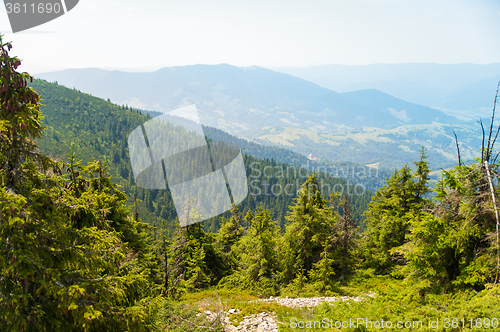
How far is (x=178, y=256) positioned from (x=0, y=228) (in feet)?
56.2

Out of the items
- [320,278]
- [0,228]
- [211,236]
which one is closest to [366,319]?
[0,228]

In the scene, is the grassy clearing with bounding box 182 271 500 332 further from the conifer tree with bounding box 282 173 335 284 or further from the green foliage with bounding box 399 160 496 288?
the conifer tree with bounding box 282 173 335 284

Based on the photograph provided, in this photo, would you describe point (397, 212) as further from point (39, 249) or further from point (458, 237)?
point (39, 249)

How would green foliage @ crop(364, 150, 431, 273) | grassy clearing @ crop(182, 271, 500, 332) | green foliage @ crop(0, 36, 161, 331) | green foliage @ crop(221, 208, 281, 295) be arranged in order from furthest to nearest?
green foliage @ crop(364, 150, 431, 273)
green foliage @ crop(221, 208, 281, 295)
grassy clearing @ crop(182, 271, 500, 332)
green foliage @ crop(0, 36, 161, 331)

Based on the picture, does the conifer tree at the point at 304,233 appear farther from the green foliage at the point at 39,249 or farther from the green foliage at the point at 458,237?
the green foliage at the point at 39,249

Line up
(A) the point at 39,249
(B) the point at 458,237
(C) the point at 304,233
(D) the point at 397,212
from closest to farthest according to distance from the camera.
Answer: (A) the point at 39,249
(B) the point at 458,237
(C) the point at 304,233
(D) the point at 397,212

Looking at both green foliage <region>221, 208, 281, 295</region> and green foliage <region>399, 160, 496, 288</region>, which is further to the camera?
green foliage <region>221, 208, 281, 295</region>

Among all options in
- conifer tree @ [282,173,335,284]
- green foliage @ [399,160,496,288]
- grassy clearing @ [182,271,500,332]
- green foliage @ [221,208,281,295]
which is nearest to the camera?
grassy clearing @ [182,271,500,332]

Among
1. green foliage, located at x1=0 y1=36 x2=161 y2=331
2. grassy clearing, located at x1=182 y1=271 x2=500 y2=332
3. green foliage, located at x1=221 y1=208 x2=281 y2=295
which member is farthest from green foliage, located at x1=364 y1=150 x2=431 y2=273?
green foliage, located at x1=0 y1=36 x2=161 y2=331

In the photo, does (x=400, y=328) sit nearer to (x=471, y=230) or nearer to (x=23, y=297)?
(x=471, y=230)

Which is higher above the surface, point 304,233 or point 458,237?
point 458,237

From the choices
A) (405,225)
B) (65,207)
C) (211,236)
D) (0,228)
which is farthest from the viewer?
(211,236)

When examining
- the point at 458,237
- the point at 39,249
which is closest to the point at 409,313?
the point at 458,237

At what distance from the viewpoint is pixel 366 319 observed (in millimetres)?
8414
